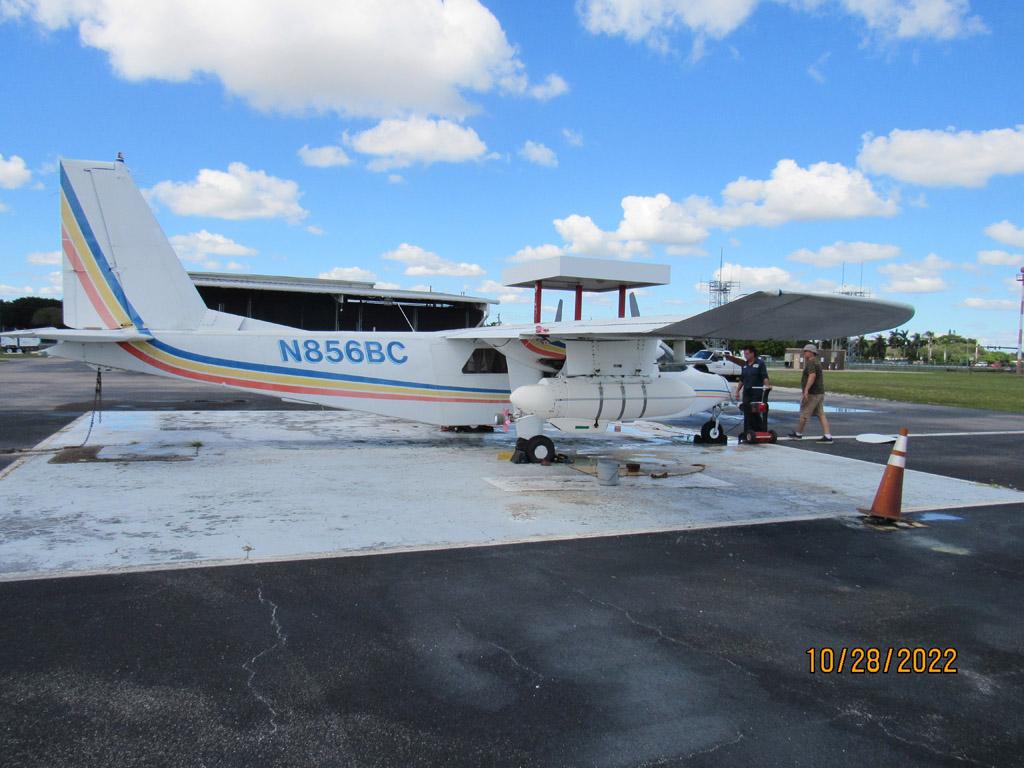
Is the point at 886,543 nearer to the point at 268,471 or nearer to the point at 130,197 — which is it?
the point at 268,471

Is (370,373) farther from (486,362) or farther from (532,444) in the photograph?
(532,444)

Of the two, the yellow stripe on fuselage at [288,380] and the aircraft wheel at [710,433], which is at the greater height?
the yellow stripe on fuselage at [288,380]

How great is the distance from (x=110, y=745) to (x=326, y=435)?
9877 mm

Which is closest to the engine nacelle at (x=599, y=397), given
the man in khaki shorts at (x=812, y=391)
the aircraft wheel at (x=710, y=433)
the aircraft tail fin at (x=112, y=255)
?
the aircraft wheel at (x=710, y=433)

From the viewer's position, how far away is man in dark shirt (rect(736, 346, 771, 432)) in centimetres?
1258

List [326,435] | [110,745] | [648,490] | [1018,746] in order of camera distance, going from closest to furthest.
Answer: [110,745] < [1018,746] < [648,490] < [326,435]

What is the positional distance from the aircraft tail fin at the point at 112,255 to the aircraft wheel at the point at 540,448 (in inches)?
227

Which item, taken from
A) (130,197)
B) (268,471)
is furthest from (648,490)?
(130,197)

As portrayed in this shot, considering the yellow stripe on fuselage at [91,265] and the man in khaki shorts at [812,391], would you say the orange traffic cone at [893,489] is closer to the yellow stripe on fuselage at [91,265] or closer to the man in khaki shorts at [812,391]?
the man in khaki shorts at [812,391]

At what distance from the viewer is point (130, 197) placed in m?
9.77

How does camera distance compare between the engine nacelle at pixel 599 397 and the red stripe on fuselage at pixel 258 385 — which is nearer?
the red stripe on fuselage at pixel 258 385

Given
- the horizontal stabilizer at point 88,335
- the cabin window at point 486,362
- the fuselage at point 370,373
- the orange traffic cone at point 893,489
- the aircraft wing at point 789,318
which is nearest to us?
the aircraft wing at point 789,318

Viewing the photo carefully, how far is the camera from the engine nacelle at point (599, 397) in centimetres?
1017
